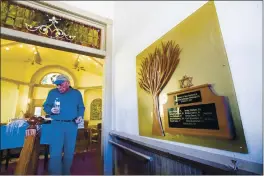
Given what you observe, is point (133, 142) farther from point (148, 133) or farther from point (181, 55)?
point (181, 55)

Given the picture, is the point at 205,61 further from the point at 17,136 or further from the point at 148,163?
the point at 17,136

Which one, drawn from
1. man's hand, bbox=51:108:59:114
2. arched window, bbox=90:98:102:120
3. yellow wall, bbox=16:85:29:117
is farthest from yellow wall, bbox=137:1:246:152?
yellow wall, bbox=16:85:29:117

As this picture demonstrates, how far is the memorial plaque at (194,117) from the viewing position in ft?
2.20

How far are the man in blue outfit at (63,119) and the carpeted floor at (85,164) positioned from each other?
4cm

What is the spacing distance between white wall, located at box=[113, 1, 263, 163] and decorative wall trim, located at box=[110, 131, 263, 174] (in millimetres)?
34

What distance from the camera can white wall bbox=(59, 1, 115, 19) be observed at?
172 centimetres

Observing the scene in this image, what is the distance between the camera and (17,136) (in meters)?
0.70

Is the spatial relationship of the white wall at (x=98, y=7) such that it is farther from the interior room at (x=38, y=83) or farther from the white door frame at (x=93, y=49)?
the interior room at (x=38, y=83)

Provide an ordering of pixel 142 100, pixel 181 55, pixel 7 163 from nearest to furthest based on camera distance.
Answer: pixel 7 163 < pixel 181 55 < pixel 142 100

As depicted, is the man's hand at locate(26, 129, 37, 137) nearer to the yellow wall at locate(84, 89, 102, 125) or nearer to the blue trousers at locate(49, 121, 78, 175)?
the blue trousers at locate(49, 121, 78, 175)

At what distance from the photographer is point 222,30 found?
2.30 ft

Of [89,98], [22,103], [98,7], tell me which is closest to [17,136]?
[22,103]

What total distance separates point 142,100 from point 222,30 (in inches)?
29.4

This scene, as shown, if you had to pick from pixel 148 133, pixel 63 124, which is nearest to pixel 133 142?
pixel 148 133
